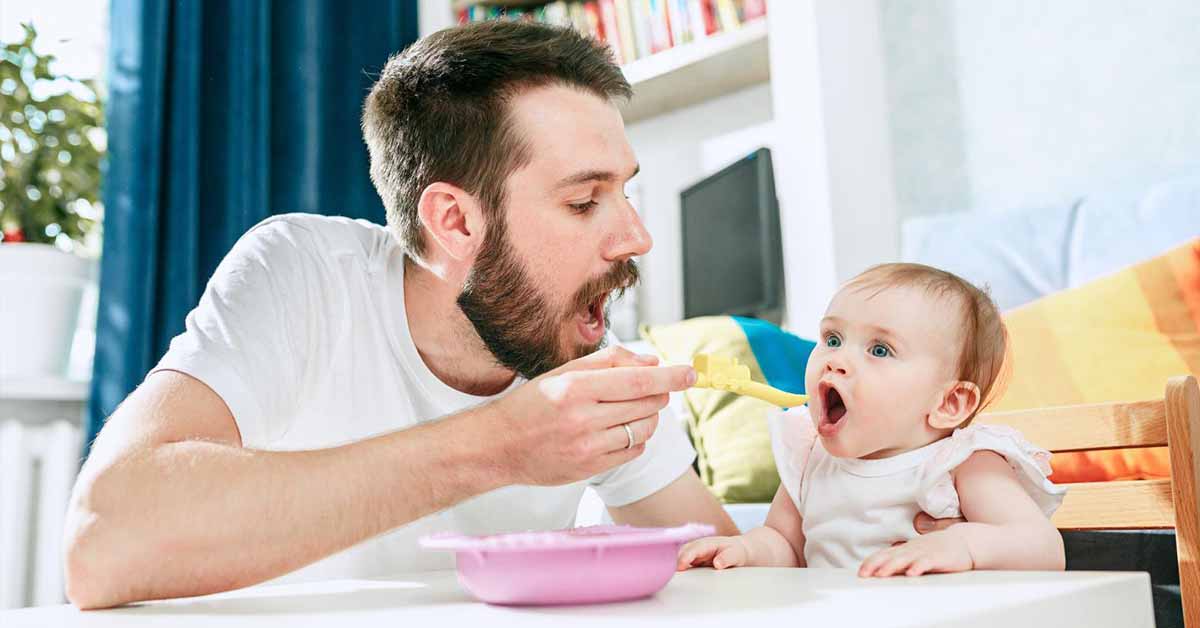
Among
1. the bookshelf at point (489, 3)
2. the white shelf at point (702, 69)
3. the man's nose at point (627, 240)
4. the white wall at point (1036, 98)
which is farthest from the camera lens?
the bookshelf at point (489, 3)

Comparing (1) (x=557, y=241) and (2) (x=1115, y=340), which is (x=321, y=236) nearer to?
(1) (x=557, y=241)

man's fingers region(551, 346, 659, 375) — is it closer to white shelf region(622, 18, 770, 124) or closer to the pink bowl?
the pink bowl

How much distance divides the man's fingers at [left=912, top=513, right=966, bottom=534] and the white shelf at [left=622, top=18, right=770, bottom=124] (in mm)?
1469

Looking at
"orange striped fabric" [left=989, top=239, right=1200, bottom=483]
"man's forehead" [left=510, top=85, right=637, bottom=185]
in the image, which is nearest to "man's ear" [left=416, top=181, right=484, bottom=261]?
"man's forehead" [left=510, top=85, right=637, bottom=185]

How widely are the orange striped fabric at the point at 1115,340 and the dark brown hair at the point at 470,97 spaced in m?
0.73

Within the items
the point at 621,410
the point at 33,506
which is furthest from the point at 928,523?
the point at 33,506

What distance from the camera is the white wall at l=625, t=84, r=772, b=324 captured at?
2725mm

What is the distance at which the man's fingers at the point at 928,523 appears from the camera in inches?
39.4

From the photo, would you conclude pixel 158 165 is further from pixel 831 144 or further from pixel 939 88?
pixel 939 88

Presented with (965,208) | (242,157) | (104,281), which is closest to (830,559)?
(965,208)

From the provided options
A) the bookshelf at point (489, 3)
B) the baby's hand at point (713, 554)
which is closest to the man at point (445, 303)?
the baby's hand at point (713, 554)

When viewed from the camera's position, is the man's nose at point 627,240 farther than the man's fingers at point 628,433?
Yes

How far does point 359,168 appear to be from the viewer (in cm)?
288

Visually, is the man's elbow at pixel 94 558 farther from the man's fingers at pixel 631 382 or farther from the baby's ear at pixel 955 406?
the baby's ear at pixel 955 406
